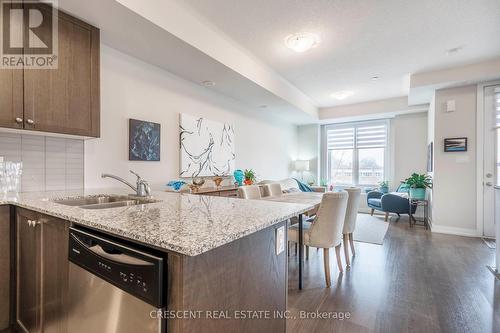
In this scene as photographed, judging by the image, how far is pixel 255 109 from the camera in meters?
5.23

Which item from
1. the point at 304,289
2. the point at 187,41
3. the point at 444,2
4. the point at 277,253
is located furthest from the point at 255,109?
the point at 277,253

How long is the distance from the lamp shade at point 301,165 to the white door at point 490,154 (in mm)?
3545

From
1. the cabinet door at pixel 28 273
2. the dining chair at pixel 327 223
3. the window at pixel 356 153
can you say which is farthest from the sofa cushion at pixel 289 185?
the cabinet door at pixel 28 273

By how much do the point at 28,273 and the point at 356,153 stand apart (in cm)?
694

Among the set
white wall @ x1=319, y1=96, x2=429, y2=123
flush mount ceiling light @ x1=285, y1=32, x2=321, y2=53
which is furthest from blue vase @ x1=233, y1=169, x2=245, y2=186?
white wall @ x1=319, y1=96, x2=429, y2=123

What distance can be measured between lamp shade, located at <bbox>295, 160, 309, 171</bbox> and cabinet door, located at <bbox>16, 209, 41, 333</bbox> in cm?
596

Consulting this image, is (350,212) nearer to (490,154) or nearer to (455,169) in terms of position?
(455,169)

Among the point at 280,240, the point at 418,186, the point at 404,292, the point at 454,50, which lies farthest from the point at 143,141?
the point at 418,186

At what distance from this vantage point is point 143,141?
3014 millimetres

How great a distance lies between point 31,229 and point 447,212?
5.62 metres

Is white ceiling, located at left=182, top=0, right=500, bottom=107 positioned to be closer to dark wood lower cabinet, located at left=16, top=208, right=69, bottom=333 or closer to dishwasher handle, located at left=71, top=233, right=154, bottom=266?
dark wood lower cabinet, located at left=16, top=208, right=69, bottom=333

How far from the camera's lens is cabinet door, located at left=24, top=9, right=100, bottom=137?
1841 mm

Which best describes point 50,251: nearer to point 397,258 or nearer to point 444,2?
point 397,258

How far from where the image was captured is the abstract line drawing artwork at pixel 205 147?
3572 mm
